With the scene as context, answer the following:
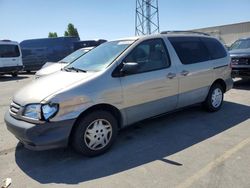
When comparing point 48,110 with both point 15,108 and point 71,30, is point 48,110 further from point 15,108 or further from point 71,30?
point 71,30

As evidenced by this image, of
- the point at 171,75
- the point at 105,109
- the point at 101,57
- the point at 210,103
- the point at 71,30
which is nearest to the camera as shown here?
the point at 105,109

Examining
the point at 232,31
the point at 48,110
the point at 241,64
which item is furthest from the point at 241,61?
the point at 232,31

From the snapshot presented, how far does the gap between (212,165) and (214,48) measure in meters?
3.53

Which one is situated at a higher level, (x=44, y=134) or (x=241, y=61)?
(x=241, y=61)

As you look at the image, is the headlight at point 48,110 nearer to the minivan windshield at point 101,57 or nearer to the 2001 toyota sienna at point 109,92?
the 2001 toyota sienna at point 109,92

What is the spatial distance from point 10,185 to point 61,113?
112 cm

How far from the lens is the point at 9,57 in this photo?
1814 centimetres

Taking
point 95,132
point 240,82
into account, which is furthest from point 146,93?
point 240,82

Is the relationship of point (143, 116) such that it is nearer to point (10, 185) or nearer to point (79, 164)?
point (79, 164)

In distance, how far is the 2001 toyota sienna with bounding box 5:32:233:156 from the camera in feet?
13.3

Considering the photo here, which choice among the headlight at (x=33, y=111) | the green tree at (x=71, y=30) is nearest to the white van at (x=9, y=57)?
the headlight at (x=33, y=111)

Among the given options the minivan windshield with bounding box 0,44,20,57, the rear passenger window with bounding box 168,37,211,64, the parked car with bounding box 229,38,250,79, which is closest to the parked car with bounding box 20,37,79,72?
the minivan windshield with bounding box 0,44,20,57

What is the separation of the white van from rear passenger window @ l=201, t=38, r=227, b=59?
47.8 feet

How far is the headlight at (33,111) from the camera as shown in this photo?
159 inches
